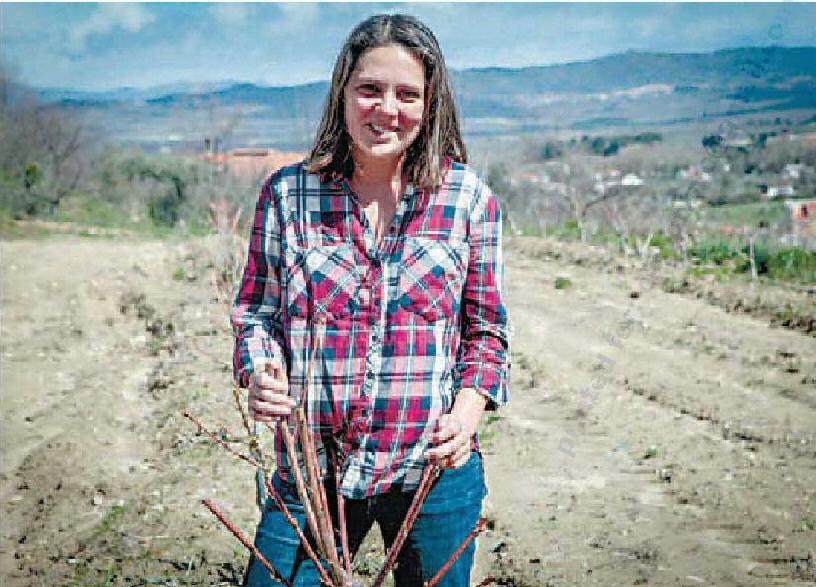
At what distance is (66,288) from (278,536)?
921 cm

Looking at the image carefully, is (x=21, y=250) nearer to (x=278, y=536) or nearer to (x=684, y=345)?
(x=684, y=345)

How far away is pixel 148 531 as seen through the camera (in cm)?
435

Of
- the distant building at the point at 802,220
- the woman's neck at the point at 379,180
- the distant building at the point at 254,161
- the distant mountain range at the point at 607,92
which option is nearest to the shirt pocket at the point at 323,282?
the woman's neck at the point at 379,180

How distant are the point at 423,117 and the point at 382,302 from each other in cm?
37

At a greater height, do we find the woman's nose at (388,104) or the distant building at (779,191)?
the woman's nose at (388,104)

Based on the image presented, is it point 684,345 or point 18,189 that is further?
point 18,189

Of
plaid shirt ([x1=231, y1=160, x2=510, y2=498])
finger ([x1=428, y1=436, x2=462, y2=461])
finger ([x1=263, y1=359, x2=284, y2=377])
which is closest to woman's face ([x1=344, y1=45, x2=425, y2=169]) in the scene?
plaid shirt ([x1=231, y1=160, x2=510, y2=498])

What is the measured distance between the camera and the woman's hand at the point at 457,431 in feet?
5.17

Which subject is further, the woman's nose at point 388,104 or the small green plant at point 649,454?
the small green plant at point 649,454

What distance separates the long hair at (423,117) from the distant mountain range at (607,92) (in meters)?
10.4

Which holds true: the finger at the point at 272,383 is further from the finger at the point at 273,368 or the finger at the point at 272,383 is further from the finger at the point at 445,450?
the finger at the point at 445,450

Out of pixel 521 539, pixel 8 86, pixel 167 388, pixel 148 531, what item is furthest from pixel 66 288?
pixel 8 86

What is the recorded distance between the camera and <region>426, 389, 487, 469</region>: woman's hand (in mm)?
1577

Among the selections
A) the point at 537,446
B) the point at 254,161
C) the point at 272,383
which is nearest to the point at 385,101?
the point at 272,383
